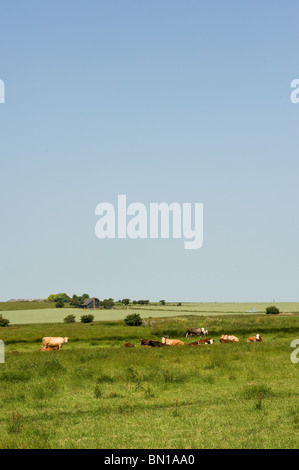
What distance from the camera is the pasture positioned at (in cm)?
1236

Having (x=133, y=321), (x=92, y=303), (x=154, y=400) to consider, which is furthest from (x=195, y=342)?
(x=92, y=303)

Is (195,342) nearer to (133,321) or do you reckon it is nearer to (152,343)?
(152,343)

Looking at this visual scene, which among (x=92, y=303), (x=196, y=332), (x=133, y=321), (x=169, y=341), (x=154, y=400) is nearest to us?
(x=154, y=400)

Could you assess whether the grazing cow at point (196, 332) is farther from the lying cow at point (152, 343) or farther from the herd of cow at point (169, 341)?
the lying cow at point (152, 343)

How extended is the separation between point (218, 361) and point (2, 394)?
456 inches

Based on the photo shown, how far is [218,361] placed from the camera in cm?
2489

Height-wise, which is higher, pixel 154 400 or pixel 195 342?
pixel 154 400

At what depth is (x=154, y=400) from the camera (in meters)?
17.8

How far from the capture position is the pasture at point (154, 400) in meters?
12.4

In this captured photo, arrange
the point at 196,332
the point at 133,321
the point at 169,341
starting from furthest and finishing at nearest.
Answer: the point at 133,321 → the point at 196,332 → the point at 169,341

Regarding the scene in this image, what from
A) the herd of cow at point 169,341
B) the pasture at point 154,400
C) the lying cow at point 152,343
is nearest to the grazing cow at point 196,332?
the herd of cow at point 169,341

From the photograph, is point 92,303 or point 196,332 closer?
point 196,332
